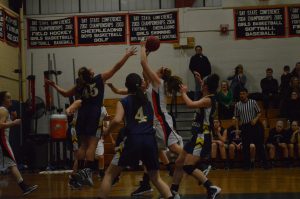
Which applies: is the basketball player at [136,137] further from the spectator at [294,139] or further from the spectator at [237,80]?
the spectator at [237,80]

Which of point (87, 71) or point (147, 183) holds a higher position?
point (87, 71)

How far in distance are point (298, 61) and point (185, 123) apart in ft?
14.3

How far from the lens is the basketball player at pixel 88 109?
7910mm

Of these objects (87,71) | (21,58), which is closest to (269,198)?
(87,71)

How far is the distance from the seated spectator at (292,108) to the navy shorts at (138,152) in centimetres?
969

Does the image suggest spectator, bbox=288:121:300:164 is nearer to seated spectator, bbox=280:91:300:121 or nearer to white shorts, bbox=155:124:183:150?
seated spectator, bbox=280:91:300:121

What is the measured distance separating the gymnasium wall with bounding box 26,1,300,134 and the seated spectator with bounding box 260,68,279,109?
1123 mm

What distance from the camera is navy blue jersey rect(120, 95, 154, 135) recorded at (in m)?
6.15

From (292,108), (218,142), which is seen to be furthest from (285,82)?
(218,142)

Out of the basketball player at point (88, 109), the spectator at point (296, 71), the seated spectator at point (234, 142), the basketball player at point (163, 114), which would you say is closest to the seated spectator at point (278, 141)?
the seated spectator at point (234, 142)

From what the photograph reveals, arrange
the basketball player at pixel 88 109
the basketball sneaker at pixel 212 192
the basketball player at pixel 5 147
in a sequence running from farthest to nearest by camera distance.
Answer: the basketball player at pixel 5 147 → the basketball player at pixel 88 109 → the basketball sneaker at pixel 212 192

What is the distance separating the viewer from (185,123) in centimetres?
1695

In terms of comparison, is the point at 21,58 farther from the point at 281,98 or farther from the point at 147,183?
the point at 147,183

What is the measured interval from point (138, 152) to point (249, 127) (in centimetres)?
821
